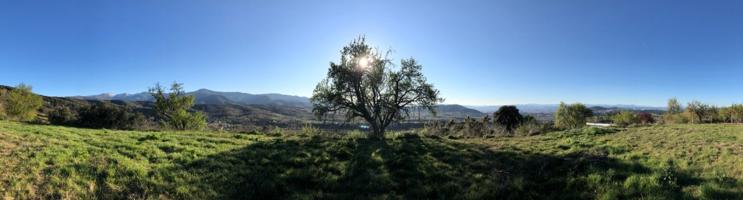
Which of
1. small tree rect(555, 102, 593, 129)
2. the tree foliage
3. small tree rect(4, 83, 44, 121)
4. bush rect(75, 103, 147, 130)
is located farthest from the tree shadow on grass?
small tree rect(555, 102, 593, 129)

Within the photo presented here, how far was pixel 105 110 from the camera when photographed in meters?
37.8

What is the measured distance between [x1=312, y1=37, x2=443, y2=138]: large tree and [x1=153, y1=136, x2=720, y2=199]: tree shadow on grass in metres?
16.7

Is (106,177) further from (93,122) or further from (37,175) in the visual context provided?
(93,122)

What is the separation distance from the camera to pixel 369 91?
33.2m

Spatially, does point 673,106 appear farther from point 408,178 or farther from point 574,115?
point 408,178

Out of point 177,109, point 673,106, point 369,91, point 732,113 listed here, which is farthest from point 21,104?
point 673,106

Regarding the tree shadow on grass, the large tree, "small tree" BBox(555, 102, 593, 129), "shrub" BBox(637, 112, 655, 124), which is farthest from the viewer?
"small tree" BBox(555, 102, 593, 129)

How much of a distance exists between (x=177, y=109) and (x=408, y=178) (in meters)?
45.4

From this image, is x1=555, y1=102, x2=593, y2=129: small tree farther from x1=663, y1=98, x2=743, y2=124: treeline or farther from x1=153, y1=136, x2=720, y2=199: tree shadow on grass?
x1=153, y1=136, x2=720, y2=199: tree shadow on grass

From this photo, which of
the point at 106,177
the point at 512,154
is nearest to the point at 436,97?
the point at 512,154

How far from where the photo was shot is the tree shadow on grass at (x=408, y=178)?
9.64 meters

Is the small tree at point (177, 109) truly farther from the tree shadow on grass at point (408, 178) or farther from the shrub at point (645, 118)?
the shrub at point (645, 118)

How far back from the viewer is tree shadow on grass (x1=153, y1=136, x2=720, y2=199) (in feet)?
31.6

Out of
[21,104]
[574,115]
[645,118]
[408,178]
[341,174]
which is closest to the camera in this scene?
[408,178]
